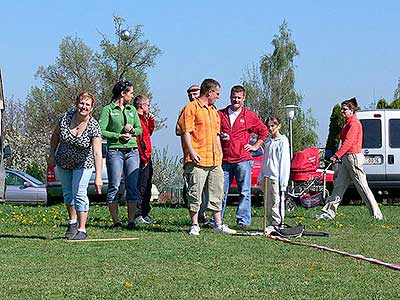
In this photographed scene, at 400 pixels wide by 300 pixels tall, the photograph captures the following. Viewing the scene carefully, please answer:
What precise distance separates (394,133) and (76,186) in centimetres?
1262

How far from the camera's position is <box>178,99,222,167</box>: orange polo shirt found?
35.3 ft

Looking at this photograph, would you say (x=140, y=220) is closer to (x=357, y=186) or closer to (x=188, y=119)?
(x=188, y=119)

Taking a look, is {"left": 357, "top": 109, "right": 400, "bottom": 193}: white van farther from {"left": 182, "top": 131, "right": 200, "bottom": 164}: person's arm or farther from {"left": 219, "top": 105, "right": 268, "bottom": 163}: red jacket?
{"left": 182, "top": 131, "right": 200, "bottom": 164}: person's arm

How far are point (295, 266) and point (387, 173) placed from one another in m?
13.7

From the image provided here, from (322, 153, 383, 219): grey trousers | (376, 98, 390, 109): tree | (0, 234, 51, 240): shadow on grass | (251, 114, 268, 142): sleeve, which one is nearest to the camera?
(0, 234, 51, 240): shadow on grass

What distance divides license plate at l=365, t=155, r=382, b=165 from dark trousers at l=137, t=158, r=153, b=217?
9.11 meters

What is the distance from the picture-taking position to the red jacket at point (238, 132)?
11875mm

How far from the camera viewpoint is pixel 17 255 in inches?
339

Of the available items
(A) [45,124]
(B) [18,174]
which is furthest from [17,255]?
(A) [45,124]

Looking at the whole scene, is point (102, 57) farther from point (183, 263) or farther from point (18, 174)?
point (183, 263)

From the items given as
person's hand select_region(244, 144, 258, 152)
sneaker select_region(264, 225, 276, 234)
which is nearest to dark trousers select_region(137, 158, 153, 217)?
person's hand select_region(244, 144, 258, 152)

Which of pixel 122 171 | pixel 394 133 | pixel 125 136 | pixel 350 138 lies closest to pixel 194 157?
pixel 125 136

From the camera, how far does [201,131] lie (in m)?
10.8

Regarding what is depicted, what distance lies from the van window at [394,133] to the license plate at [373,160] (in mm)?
428
